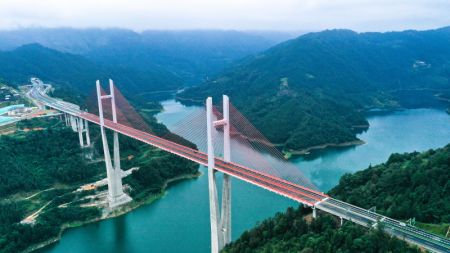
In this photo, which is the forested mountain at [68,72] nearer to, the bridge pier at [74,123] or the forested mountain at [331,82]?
the forested mountain at [331,82]

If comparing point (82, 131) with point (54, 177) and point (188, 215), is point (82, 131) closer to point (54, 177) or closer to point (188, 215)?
point (54, 177)

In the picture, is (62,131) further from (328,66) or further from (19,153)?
(328,66)

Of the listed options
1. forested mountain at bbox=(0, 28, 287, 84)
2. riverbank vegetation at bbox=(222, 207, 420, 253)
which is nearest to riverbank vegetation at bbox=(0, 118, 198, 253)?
riverbank vegetation at bbox=(222, 207, 420, 253)

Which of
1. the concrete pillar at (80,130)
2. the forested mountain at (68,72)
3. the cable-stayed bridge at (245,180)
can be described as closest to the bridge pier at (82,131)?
the concrete pillar at (80,130)

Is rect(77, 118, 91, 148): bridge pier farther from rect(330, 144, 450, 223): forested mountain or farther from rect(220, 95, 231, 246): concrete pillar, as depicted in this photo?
rect(330, 144, 450, 223): forested mountain

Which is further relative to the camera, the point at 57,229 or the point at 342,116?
the point at 342,116

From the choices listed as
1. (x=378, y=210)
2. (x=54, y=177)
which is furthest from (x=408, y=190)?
(x=54, y=177)

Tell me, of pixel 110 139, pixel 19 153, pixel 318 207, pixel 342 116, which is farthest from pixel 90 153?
pixel 342 116

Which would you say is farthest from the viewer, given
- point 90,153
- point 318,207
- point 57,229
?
point 90,153
